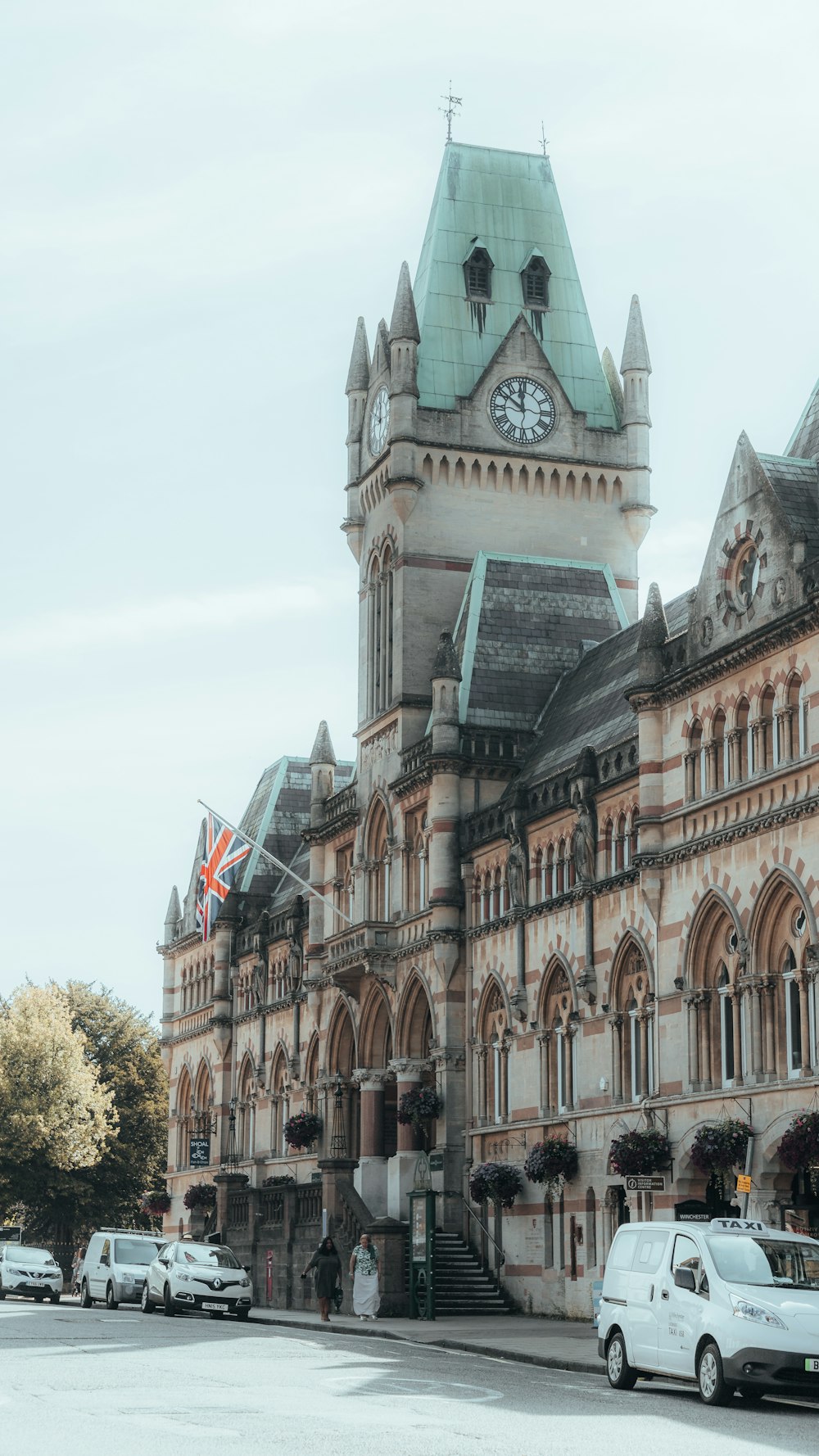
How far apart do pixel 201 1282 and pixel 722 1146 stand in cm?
1347

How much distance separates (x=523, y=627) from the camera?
52.3 meters

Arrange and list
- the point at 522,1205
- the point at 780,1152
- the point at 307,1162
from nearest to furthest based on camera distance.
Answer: the point at 780,1152, the point at 522,1205, the point at 307,1162

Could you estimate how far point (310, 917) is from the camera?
58469 mm

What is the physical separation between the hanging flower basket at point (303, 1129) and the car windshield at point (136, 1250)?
9.09 metres

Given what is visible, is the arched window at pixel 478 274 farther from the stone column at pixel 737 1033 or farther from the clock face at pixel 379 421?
the stone column at pixel 737 1033

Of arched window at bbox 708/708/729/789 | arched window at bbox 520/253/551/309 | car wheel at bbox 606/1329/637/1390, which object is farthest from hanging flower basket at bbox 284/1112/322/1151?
car wheel at bbox 606/1329/637/1390

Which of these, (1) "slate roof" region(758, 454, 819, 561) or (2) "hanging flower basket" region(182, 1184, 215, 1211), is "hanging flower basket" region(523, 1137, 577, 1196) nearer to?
(1) "slate roof" region(758, 454, 819, 561)

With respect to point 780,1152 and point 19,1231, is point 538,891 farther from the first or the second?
point 19,1231

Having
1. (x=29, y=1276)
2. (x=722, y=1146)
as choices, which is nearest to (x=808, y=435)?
(x=722, y=1146)

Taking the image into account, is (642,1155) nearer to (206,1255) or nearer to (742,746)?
(742,746)

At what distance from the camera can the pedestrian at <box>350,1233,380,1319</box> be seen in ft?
135

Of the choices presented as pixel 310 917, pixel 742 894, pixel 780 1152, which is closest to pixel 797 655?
pixel 742 894

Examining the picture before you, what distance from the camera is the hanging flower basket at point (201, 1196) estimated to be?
66.0m

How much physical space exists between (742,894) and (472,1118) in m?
14.7
